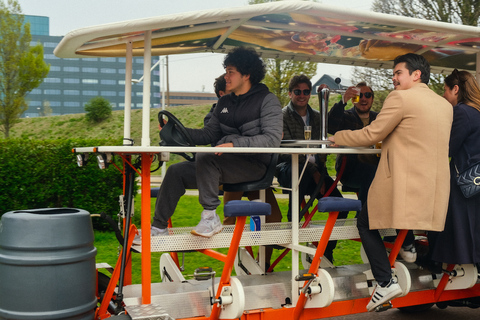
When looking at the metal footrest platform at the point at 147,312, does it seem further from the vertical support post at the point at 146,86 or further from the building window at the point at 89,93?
the building window at the point at 89,93

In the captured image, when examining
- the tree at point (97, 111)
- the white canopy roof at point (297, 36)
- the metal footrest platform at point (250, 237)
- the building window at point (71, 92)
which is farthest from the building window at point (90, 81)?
the metal footrest platform at point (250, 237)

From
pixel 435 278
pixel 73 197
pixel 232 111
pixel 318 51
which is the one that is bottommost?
pixel 73 197

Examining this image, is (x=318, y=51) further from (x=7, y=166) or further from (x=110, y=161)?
(x=7, y=166)

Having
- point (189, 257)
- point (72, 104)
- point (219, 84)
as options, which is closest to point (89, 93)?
point (72, 104)

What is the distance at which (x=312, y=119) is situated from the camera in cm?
583

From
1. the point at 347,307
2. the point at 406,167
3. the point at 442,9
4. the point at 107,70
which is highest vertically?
the point at 442,9

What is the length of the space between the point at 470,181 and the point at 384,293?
3.70 feet

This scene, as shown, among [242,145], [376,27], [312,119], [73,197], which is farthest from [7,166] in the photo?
[376,27]

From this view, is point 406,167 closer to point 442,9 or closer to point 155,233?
point 155,233

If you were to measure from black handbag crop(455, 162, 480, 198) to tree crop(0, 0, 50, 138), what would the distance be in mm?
19756

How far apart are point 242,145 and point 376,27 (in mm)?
1508

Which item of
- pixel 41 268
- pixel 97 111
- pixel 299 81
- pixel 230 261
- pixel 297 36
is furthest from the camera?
pixel 97 111

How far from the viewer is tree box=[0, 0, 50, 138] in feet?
69.3

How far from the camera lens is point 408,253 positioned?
4699 mm
